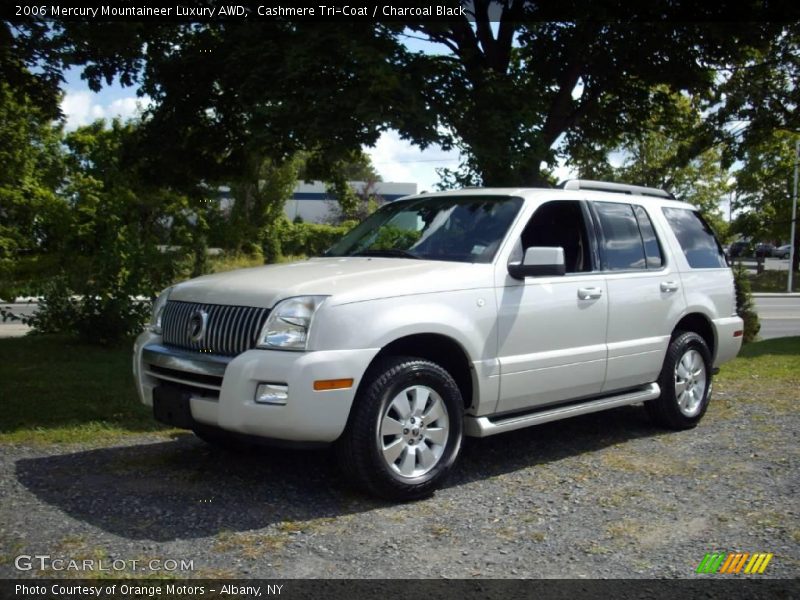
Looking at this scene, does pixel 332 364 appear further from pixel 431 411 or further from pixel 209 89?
pixel 209 89

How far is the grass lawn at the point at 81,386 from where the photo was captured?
6.69 metres

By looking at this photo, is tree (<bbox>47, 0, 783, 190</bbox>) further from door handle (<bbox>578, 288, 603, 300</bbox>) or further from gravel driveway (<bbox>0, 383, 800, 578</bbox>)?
gravel driveway (<bbox>0, 383, 800, 578</bbox>)

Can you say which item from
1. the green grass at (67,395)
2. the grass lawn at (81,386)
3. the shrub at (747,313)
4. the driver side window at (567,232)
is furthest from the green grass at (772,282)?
the driver side window at (567,232)

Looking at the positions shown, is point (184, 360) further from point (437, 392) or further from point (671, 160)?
point (671, 160)

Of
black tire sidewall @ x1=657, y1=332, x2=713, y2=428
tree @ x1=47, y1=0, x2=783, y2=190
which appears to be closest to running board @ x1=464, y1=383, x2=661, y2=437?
black tire sidewall @ x1=657, y1=332, x2=713, y2=428

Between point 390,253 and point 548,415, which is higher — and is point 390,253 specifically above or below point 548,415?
above

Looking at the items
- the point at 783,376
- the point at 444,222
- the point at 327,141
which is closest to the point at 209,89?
the point at 327,141

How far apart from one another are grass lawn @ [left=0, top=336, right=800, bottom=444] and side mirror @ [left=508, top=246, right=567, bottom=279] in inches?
129

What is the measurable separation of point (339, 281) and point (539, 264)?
52.8 inches

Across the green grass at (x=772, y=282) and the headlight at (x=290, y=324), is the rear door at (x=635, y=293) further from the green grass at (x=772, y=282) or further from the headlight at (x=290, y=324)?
the green grass at (x=772, y=282)

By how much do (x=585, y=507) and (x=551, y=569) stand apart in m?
1.01

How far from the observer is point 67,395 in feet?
26.4

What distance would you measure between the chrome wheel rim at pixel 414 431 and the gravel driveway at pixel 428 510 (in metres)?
0.26

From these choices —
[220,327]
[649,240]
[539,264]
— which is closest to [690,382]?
[649,240]
